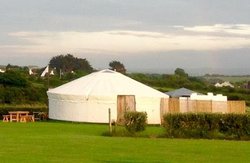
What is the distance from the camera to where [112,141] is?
53.3 feet

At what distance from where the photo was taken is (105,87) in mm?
31641

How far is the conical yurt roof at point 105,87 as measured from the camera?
1232 inches

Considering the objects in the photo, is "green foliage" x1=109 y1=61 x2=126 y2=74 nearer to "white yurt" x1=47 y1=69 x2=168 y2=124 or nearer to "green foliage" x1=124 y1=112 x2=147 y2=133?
"white yurt" x1=47 y1=69 x2=168 y2=124

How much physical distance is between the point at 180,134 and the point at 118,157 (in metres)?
7.19

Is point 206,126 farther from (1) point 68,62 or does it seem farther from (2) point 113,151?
(1) point 68,62

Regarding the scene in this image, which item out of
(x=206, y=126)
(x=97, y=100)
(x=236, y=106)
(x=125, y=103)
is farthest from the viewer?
(x=97, y=100)

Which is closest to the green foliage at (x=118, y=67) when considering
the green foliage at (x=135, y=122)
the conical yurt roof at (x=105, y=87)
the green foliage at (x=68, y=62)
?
the green foliage at (x=68, y=62)

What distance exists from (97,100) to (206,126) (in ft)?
41.5

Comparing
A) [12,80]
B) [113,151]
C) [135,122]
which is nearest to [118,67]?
[12,80]

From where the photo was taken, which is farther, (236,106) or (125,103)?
(125,103)

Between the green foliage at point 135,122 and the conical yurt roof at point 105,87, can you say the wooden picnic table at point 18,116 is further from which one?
the green foliage at point 135,122

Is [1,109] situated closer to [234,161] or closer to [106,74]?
[106,74]

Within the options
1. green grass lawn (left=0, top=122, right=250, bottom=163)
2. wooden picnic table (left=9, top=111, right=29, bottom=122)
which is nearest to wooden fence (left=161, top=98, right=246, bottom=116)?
wooden picnic table (left=9, top=111, right=29, bottom=122)

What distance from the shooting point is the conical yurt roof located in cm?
3128
